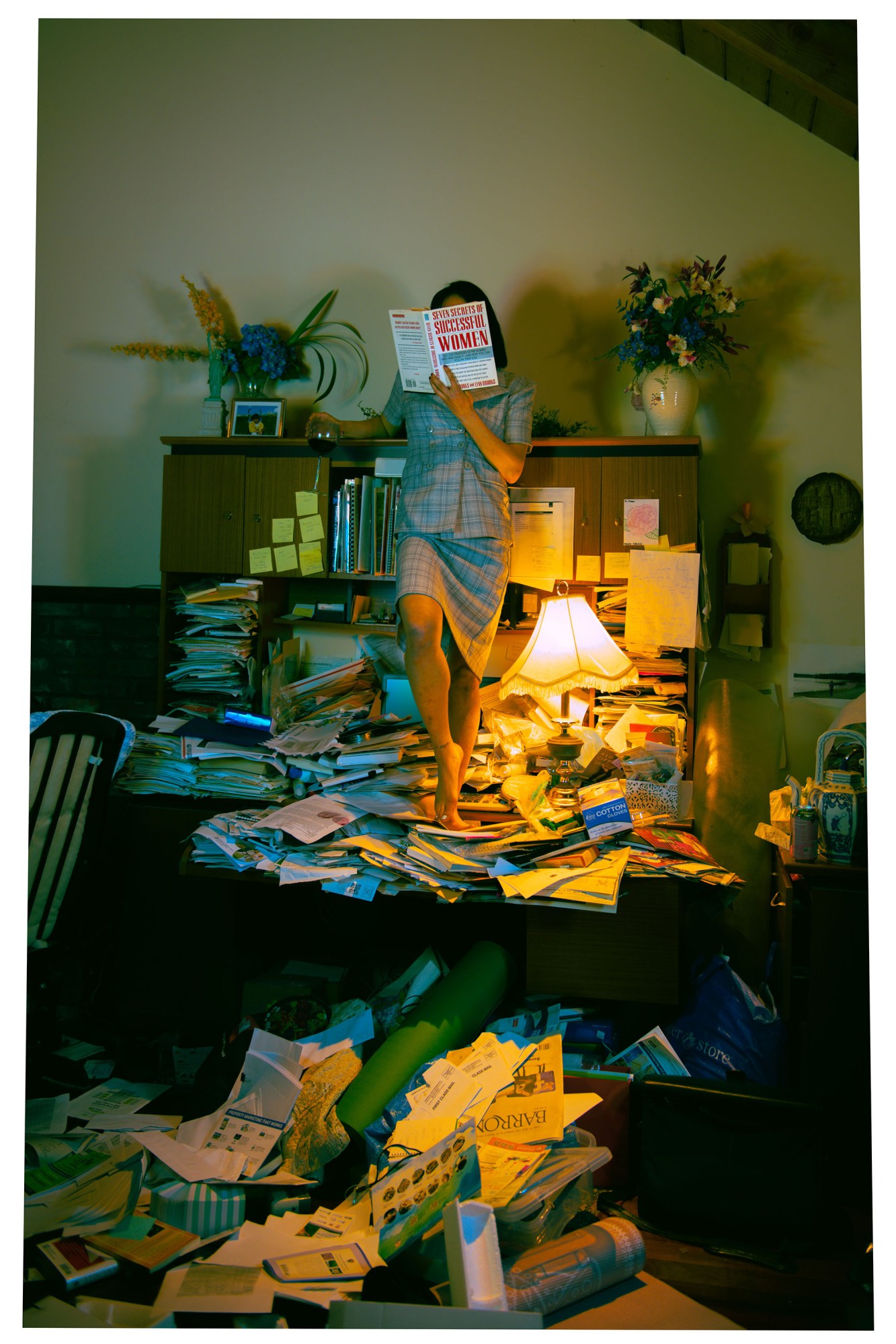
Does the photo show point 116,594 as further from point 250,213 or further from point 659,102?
point 659,102

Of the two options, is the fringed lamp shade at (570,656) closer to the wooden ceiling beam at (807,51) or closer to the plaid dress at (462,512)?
the plaid dress at (462,512)

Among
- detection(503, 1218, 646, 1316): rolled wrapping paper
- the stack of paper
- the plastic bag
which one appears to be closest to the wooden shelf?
the stack of paper

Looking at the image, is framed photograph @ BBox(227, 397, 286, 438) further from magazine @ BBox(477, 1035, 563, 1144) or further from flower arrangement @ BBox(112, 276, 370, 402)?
magazine @ BBox(477, 1035, 563, 1144)

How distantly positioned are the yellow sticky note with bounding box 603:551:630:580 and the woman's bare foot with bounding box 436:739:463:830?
0.87m

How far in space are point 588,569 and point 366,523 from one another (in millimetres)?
786

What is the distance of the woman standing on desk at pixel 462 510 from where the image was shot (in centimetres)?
246

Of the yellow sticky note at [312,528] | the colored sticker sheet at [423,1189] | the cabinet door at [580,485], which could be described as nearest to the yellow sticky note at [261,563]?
the yellow sticky note at [312,528]

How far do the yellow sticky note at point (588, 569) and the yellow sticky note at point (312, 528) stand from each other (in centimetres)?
89

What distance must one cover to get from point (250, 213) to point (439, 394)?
150 cm

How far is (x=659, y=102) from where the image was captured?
2982 millimetres

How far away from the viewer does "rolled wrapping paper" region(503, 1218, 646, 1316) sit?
1420 millimetres

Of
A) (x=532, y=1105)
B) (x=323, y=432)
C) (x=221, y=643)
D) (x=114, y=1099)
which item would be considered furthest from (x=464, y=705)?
(x=114, y=1099)

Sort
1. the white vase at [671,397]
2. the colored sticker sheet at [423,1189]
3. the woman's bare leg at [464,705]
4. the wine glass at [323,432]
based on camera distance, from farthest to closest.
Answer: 1. the wine glass at [323,432]
2. the white vase at [671,397]
3. the woman's bare leg at [464,705]
4. the colored sticker sheet at [423,1189]

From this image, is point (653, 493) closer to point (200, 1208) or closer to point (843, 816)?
point (843, 816)
